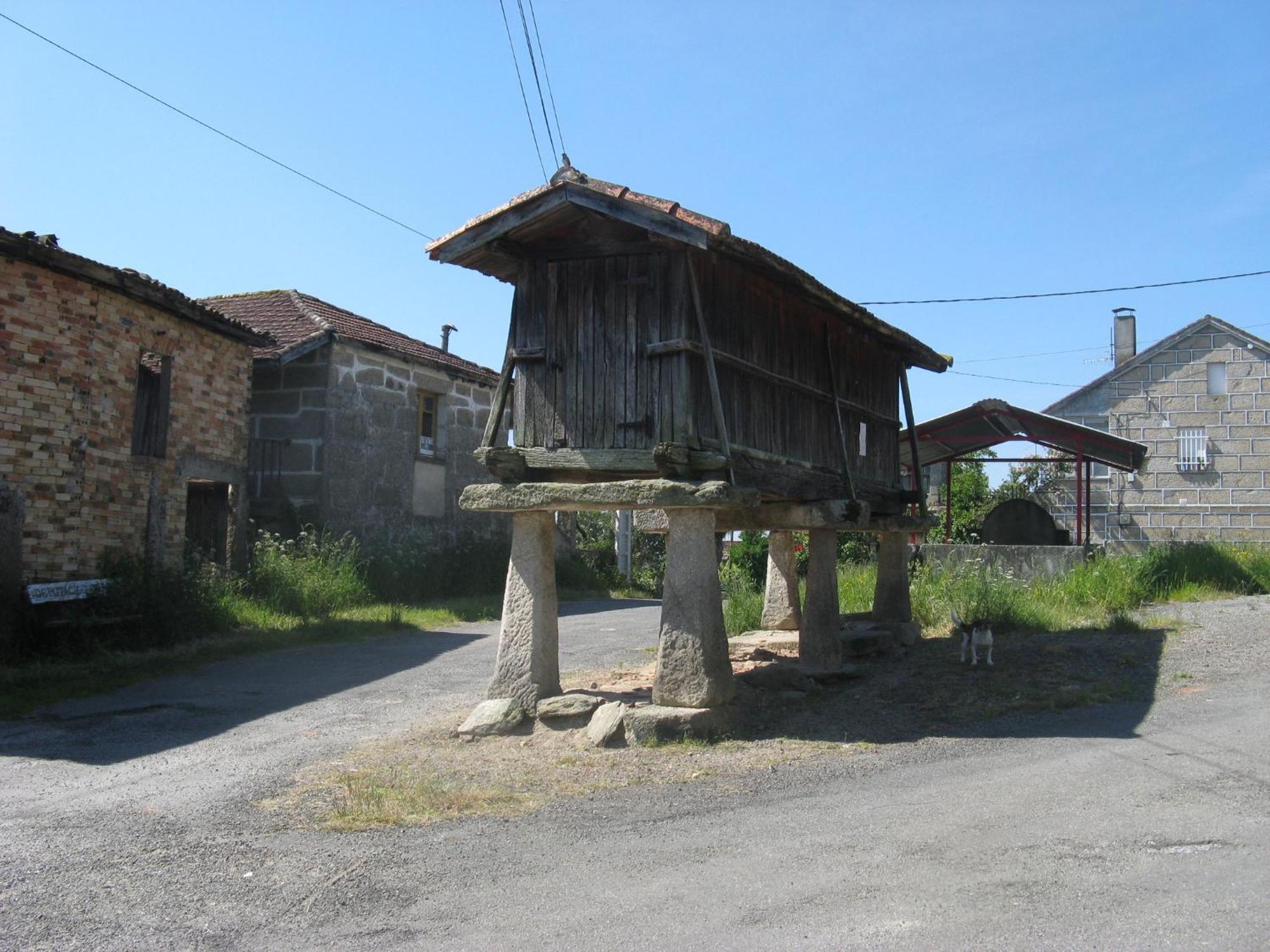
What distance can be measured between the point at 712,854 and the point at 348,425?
480 inches

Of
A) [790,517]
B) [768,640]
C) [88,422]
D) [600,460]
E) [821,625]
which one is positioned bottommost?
[768,640]

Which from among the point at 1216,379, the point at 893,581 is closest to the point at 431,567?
the point at 893,581

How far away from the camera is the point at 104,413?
11.3m

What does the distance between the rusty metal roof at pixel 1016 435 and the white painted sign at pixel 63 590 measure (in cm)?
1052

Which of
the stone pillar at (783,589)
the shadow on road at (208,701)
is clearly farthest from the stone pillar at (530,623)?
the stone pillar at (783,589)

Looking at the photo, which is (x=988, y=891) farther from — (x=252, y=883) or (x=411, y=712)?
(x=411, y=712)

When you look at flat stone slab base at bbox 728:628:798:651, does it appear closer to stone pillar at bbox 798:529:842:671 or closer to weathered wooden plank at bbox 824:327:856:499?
stone pillar at bbox 798:529:842:671

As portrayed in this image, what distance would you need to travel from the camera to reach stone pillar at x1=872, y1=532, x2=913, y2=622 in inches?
448

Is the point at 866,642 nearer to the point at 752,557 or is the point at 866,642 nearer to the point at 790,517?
the point at 790,517

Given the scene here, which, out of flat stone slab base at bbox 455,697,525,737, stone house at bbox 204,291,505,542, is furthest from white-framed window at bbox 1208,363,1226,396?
flat stone slab base at bbox 455,697,525,737

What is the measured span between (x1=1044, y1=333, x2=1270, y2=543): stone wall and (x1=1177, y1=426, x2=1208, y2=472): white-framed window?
63 mm

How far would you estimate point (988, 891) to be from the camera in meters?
4.04

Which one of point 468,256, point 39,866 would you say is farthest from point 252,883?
point 468,256

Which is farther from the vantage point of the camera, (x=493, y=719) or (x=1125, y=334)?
(x=1125, y=334)
